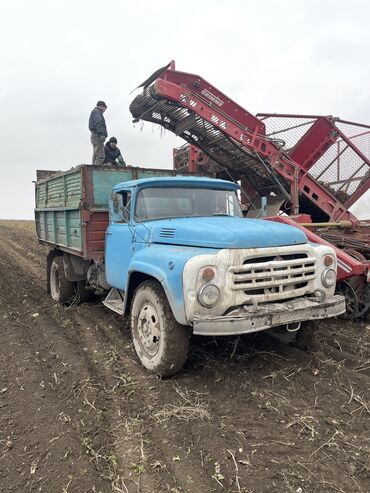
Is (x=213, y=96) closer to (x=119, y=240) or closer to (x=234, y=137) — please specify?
(x=234, y=137)

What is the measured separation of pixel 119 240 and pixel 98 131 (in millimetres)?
4312

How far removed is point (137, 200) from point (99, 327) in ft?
6.90

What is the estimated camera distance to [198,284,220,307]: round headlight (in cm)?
362

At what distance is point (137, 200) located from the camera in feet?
16.6

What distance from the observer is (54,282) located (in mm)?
7863

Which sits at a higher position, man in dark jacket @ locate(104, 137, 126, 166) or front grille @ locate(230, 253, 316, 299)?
man in dark jacket @ locate(104, 137, 126, 166)

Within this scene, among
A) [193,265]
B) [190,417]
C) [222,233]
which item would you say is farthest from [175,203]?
[190,417]

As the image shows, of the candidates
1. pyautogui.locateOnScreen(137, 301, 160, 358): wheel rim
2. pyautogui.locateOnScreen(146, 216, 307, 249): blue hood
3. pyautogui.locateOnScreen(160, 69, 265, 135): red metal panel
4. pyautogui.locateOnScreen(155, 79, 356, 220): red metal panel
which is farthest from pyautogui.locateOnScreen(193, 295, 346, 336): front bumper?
pyautogui.locateOnScreen(160, 69, 265, 135): red metal panel

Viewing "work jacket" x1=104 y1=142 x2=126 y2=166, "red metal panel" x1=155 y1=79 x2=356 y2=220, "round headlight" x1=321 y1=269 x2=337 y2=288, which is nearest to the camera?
"round headlight" x1=321 y1=269 x2=337 y2=288

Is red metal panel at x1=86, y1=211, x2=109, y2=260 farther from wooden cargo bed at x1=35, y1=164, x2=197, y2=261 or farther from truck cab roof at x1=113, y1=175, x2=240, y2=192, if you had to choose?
truck cab roof at x1=113, y1=175, x2=240, y2=192

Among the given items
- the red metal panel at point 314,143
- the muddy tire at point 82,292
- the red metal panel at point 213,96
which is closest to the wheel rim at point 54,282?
the muddy tire at point 82,292

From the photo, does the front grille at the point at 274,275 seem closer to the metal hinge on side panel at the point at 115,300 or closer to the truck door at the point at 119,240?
the truck door at the point at 119,240

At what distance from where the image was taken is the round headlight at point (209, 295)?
3.62 meters

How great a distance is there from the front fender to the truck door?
724 mm
